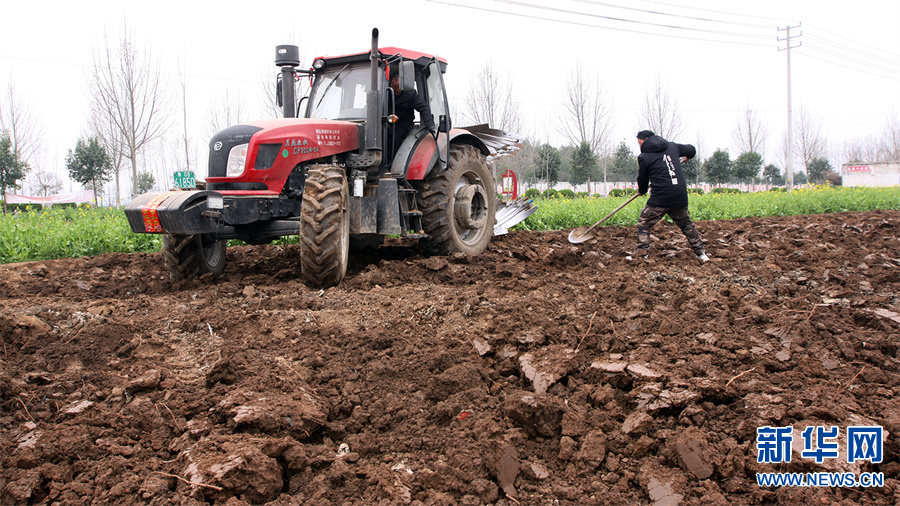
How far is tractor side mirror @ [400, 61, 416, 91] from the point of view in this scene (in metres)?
6.17

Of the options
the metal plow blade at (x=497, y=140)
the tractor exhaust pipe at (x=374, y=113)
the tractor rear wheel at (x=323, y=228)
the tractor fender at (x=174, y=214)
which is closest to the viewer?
the tractor fender at (x=174, y=214)

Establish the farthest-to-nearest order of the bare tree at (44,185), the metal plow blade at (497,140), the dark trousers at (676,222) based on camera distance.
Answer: the bare tree at (44,185) → the metal plow blade at (497,140) → the dark trousers at (676,222)

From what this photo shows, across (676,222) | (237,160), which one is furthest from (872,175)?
(237,160)

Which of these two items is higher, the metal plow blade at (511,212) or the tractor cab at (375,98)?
the tractor cab at (375,98)

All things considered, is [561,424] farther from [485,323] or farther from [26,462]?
[26,462]

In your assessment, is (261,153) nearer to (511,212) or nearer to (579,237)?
(579,237)

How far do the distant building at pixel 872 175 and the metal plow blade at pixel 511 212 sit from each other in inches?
1779

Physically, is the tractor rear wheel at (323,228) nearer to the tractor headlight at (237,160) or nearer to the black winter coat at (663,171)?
the tractor headlight at (237,160)

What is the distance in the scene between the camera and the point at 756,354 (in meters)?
3.51

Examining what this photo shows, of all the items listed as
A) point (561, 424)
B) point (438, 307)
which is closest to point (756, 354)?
point (561, 424)

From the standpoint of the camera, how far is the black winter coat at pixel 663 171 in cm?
773

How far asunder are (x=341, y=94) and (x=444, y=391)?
4.63m

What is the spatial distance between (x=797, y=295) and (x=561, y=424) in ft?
10.3

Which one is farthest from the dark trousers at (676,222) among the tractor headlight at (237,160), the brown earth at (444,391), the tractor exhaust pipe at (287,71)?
the tractor headlight at (237,160)
